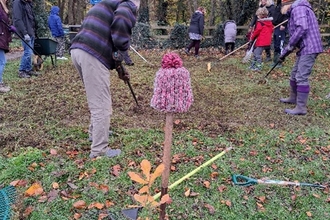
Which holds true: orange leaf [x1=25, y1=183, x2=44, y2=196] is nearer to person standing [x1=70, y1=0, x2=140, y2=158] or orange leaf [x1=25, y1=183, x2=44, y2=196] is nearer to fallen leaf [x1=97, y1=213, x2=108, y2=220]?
fallen leaf [x1=97, y1=213, x2=108, y2=220]

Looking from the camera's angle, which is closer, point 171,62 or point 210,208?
point 171,62

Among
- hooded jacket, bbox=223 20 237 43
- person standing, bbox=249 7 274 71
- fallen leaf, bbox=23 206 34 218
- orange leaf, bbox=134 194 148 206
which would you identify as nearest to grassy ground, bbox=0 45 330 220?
fallen leaf, bbox=23 206 34 218

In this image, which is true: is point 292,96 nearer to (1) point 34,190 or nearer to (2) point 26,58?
(1) point 34,190

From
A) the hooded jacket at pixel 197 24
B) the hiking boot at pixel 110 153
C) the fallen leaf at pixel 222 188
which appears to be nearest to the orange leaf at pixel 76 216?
the hiking boot at pixel 110 153

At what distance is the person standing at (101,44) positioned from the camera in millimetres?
2982

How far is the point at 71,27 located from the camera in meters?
12.7

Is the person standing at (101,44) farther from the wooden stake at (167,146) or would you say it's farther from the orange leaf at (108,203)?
the wooden stake at (167,146)

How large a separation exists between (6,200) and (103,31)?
1851mm

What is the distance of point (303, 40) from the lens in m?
4.73

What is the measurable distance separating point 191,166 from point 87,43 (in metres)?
1.76

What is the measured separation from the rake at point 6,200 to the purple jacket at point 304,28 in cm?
442

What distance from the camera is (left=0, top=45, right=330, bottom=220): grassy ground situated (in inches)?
108

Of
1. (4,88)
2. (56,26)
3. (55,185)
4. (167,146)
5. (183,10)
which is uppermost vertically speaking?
(183,10)

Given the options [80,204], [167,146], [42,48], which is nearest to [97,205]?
[80,204]
